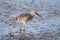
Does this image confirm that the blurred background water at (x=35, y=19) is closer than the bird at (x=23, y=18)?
Yes

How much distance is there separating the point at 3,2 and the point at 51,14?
119 inches

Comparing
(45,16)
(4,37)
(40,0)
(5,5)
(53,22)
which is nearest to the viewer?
(4,37)

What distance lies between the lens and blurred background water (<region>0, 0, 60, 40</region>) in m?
9.22

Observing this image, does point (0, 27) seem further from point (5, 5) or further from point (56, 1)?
point (56, 1)

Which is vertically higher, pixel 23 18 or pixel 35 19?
pixel 23 18

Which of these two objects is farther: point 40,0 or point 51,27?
point 40,0

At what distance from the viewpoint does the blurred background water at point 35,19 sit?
9.22m

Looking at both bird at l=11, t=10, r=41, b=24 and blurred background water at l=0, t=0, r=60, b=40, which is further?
bird at l=11, t=10, r=41, b=24

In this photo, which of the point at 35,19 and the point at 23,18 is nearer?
the point at 23,18

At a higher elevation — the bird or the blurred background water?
the bird

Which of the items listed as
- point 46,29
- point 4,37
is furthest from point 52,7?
point 4,37

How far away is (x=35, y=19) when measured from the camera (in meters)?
11.0

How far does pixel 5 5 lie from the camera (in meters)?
13.3

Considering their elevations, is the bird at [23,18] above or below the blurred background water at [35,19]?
above
